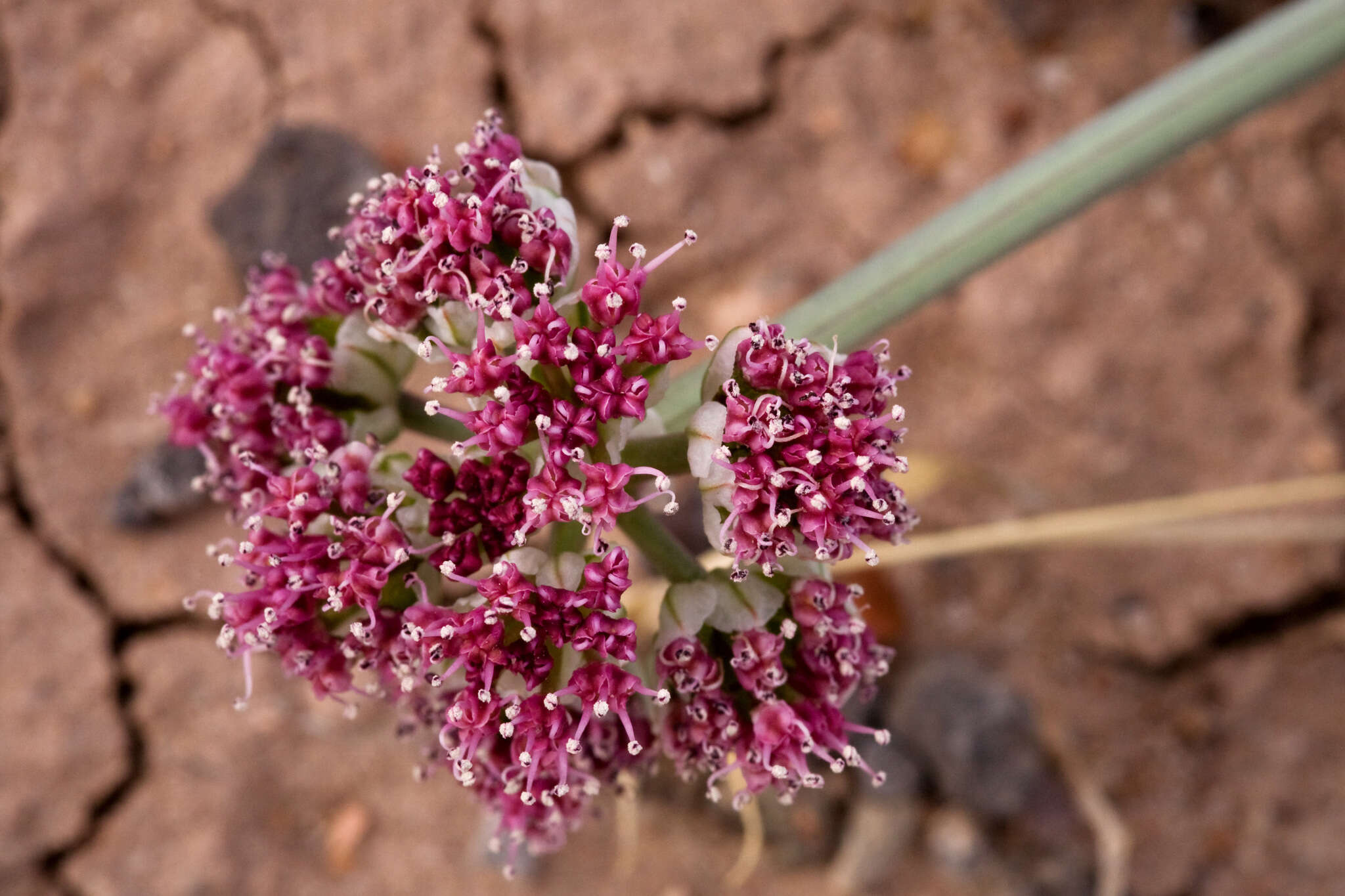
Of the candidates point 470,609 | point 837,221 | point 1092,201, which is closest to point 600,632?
point 470,609

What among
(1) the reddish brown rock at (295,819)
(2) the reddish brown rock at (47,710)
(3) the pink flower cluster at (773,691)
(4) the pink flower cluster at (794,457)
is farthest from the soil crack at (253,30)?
(3) the pink flower cluster at (773,691)

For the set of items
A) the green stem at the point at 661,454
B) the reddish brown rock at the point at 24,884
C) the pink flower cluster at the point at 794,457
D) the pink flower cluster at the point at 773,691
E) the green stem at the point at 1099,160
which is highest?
the reddish brown rock at the point at 24,884

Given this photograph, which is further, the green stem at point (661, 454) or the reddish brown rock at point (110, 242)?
the reddish brown rock at point (110, 242)

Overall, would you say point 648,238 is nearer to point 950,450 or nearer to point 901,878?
point 950,450

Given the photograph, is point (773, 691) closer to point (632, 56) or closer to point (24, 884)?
point (632, 56)

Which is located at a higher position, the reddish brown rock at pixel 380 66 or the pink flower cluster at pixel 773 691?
the reddish brown rock at pixel 380 66

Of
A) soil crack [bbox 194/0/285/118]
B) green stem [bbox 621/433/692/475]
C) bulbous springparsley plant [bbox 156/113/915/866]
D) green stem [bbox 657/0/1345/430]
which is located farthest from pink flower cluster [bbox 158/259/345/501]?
soil crack [bbox 194/0/285/118]

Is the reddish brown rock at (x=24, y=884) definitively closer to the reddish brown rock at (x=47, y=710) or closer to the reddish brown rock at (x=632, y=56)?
the reddish brown rock at (x=47, y=710)
